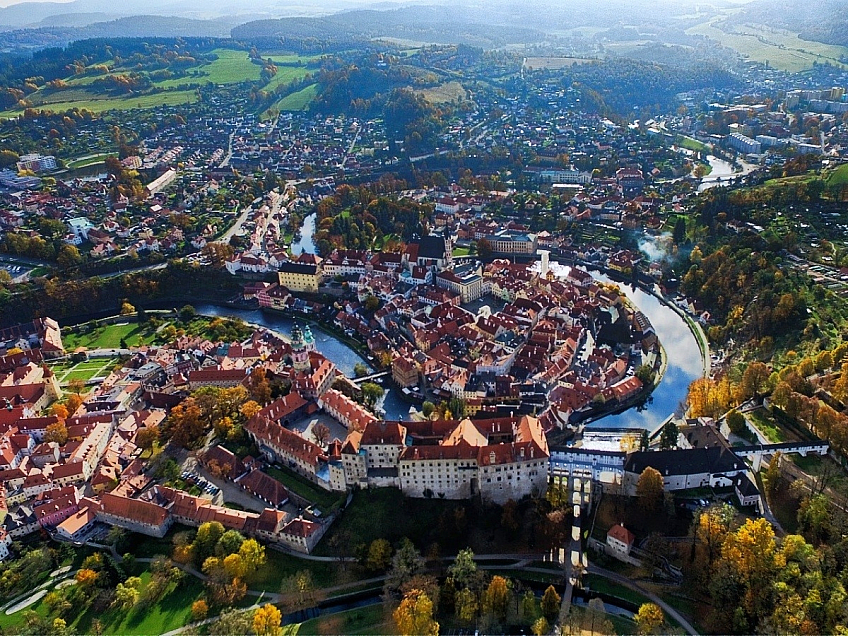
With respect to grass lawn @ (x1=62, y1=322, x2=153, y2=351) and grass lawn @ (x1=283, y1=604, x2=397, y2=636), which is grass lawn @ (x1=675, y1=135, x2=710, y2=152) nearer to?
grass lawn @ (x1=62, y1=322, x2=153, y2=351)

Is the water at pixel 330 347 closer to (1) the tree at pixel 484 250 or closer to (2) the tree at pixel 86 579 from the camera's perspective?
(2) the tree at pixel 86 579

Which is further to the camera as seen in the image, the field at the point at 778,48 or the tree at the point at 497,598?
the field at the point at 778,48

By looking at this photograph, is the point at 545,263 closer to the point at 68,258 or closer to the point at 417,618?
the point at 417,618

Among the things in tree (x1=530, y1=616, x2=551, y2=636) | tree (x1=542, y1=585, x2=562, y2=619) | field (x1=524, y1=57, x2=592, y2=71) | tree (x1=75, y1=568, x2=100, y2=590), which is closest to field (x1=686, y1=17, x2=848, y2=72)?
field (x1=524, y1=57, x2=592, y2=71)

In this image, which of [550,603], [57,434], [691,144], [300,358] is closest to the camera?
[550,603]

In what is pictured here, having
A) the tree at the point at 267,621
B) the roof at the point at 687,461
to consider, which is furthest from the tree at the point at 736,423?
the tree at the point at 267,621

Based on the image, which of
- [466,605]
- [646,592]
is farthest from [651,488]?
[466,605]
